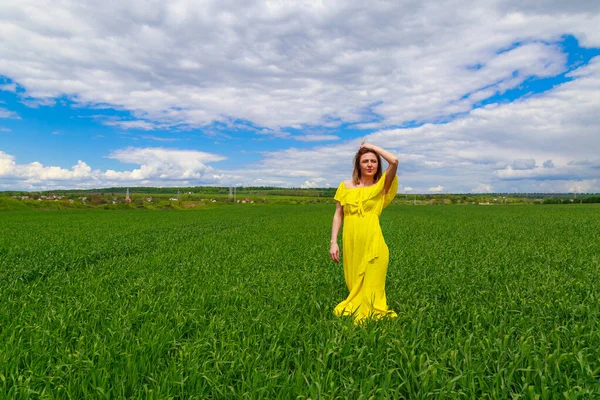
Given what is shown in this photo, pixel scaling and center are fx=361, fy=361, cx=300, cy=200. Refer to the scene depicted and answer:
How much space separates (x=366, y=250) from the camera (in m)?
5.07

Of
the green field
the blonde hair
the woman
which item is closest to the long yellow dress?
the woman

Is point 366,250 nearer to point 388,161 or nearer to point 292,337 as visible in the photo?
point 388,161

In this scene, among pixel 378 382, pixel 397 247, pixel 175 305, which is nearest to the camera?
pixel 378 382

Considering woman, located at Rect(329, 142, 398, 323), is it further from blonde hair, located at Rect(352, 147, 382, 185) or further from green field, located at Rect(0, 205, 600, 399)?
green field, located at Rect(0, 205, 600, 399)

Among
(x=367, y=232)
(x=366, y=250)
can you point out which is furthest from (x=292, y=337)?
(x=367, y=232)

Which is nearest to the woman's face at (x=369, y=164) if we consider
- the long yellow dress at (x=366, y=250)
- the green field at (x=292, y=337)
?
the long yellow dress at (x=366, y=250)

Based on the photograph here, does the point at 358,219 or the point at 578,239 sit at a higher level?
the point at 358,219

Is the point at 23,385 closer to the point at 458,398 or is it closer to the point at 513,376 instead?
the point at 458,398

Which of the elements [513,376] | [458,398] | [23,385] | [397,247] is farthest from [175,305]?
[397,247]

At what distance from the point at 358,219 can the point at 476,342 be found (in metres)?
2.10

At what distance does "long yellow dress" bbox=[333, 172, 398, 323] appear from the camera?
5.03m

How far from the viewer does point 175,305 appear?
595 cm

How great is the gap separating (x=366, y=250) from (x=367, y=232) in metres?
0.26

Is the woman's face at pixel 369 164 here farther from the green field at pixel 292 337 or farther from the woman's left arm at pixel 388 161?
the green field at pixel 292 337
